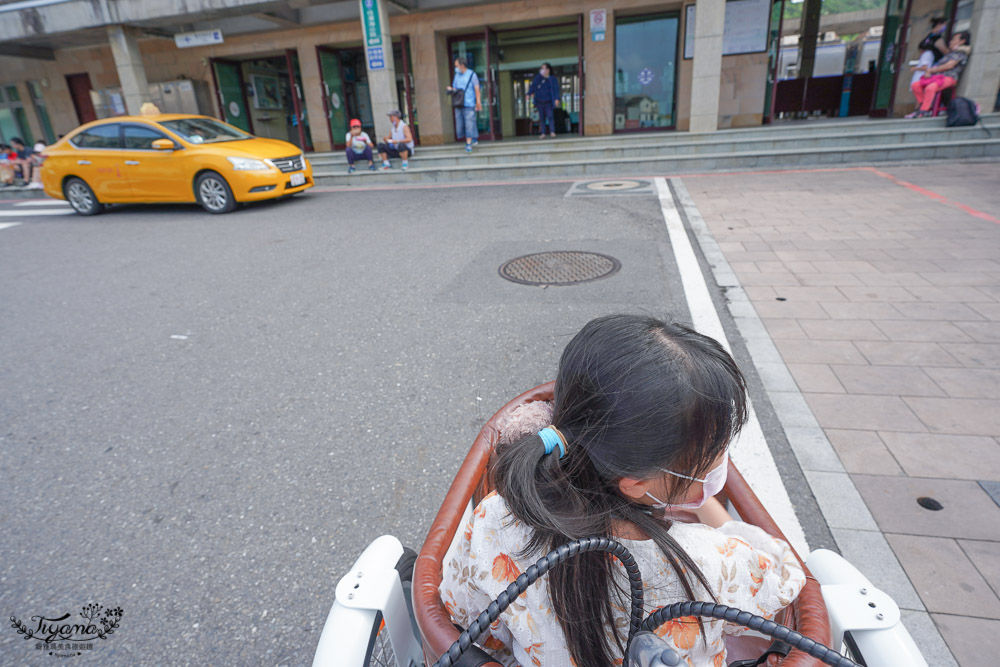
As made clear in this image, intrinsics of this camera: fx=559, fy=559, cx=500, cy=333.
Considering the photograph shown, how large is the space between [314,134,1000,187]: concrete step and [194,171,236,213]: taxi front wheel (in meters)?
3.30

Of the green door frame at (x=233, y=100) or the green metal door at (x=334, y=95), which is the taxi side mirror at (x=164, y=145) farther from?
the green door frame at (x=233, y=100)

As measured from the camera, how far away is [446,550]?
1.26 m

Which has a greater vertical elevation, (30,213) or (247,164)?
(247,164)

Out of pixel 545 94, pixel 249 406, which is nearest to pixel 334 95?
pixel 545 94

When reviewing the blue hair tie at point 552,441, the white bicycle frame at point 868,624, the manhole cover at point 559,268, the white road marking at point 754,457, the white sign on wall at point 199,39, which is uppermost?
the white sign on wall at point 199,39

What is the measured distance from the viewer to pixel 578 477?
103 centimetres

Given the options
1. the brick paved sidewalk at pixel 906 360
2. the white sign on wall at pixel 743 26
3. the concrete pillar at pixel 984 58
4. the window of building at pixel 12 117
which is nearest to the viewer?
the brick paved sidewalk at pixel 906 360

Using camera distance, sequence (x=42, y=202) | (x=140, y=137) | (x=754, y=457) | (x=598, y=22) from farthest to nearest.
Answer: (x=598, y=22) < (x=42, y=202) < (x=140, y=137) < (x=754, y=457)

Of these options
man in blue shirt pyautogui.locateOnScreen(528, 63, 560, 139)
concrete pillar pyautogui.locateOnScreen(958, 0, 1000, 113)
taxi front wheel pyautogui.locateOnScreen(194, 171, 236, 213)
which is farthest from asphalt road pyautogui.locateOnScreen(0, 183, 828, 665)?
concrete pillar pyautogui.locateOnScreen(958, 0, 1000, 113)

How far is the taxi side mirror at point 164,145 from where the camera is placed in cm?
931

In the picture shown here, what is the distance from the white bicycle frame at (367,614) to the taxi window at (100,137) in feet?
36.6

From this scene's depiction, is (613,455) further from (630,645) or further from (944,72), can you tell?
(944,72)

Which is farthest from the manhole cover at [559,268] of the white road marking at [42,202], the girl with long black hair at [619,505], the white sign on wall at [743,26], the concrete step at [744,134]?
the white road marking at [42,202]

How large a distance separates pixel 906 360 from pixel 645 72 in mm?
14072
